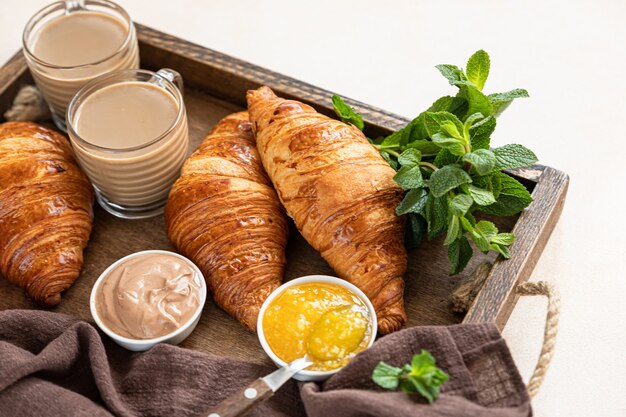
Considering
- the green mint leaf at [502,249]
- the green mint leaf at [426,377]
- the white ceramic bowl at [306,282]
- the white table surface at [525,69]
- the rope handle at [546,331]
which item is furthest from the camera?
the white table surface at [525,69]

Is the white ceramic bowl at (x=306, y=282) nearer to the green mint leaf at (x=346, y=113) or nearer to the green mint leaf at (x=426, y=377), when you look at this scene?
the green mint leaf at (x=426, y=377)

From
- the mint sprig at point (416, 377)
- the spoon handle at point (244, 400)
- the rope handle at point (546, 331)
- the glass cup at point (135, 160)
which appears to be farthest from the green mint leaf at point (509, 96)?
the spoon handle at point (244, 400)

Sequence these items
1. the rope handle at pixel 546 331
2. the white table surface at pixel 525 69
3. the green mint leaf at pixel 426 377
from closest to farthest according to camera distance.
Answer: the green mint leaf at pixel 426 377, the rope handle at pixel 546 331, the white table surface at pixel 525 69

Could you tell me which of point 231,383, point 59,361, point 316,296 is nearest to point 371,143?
point 316,296

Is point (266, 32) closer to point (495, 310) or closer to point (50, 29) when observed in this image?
point (50, 29)

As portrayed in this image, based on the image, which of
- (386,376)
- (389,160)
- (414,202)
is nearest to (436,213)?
(414,202)

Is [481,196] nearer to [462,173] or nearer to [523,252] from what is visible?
[462,173]

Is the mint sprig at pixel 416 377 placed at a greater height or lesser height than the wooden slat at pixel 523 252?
lesser
